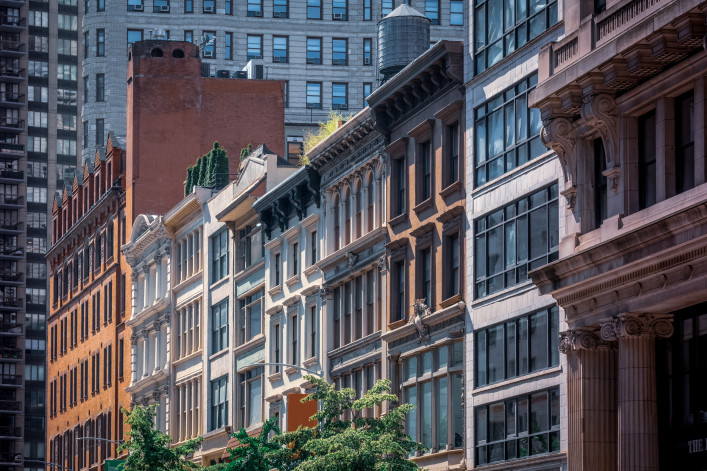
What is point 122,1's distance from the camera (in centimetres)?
13488

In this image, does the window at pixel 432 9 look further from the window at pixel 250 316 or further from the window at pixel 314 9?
the window at pixel 250 316

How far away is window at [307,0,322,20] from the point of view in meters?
134

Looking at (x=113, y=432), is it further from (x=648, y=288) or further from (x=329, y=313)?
(x=648, y=288)

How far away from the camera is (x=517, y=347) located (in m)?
48.2

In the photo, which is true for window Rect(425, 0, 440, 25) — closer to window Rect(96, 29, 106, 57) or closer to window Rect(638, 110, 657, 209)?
window Rect(96, 29, 106, 57)

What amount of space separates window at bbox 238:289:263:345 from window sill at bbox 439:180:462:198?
23.0m

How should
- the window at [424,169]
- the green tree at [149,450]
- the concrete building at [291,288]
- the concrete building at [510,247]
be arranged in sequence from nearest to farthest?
the concrete building at [510,247] → the window at [424,169] → the green tree at [149,450] → the concrete building at [291,288]

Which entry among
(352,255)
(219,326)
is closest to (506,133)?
(352,255)

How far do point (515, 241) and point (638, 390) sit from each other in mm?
10672

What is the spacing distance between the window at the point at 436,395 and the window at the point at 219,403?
80.2 feet

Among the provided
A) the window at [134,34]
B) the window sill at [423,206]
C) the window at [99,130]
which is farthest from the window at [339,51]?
the window sill at [423,206]

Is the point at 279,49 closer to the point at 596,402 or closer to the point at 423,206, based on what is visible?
the point at 423,206

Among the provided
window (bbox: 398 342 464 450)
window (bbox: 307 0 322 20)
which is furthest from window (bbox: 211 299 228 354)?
window (bbox: 307 0 322 20)

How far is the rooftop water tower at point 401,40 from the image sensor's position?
205ft
